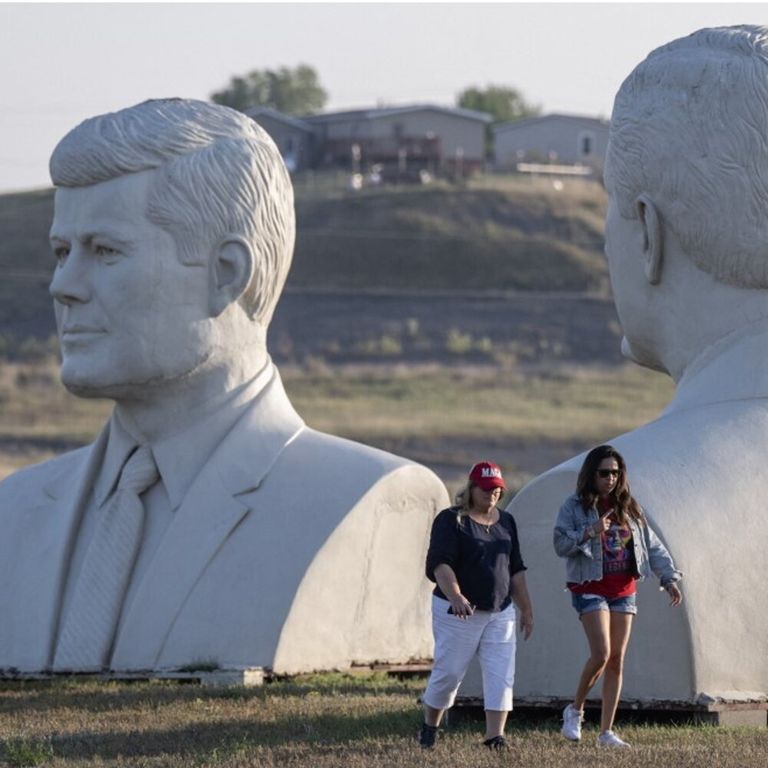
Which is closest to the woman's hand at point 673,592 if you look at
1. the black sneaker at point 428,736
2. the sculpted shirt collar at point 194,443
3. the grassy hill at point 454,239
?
the black sneaker at point 428,736

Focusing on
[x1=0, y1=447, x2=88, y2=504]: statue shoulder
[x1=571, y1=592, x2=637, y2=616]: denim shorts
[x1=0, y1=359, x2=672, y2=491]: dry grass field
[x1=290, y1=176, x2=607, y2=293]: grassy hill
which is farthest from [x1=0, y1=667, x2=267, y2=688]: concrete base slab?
[x1=290, y1=176, x2=607, y2=293]: grassy hill

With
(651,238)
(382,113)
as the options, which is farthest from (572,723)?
(382,113)

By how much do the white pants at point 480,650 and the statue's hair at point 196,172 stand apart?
3.95 m

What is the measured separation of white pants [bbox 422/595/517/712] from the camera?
854cm

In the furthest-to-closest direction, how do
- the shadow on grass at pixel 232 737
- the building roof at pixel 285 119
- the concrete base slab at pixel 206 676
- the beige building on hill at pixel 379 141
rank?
the beige building on hill at pixel 379 141 < the building roof at pixel 285 119 < the concrete base slab at pixel 206 676 < the shadow on grass at pixel 232 737

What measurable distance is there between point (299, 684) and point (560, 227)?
50.9m

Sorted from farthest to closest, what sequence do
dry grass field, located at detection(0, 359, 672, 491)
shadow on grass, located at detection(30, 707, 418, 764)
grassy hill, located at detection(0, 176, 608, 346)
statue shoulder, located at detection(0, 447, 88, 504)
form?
grassy hill, located at detection(0, 176, 608, 346), dry grass field, located at detection(0, 359, 672, 491), statue shoulder, located at detection(0, 447, 88, 504), shadow on grass, located at detection(30, 707, 418, 764)

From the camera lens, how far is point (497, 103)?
324ft

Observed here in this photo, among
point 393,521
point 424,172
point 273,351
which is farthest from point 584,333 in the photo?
point 393,521

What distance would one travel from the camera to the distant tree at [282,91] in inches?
3556

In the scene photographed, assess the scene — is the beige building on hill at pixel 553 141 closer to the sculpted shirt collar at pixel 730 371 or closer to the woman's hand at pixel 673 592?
the sculpted shirt collar at pixel 730 371

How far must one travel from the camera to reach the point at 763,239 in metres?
9.25

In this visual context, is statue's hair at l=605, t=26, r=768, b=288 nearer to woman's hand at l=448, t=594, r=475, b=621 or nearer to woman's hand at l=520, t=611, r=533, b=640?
woman's hand at l=520, t=611, r=533, b=640

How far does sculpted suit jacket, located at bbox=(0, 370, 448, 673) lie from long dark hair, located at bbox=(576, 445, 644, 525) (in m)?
→ 3.48
